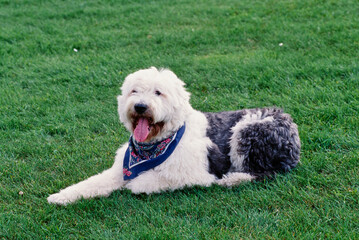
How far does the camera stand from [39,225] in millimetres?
3830

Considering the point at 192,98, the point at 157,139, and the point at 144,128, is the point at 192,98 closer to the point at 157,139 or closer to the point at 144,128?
the point at 157,139

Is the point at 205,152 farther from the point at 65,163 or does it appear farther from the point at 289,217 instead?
the point at 65,163

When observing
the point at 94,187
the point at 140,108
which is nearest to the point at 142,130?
the point at 140,108

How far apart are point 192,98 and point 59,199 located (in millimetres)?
3098

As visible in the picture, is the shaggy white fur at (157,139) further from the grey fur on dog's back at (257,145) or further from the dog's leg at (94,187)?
the grey fur on dog's back at (257,145)

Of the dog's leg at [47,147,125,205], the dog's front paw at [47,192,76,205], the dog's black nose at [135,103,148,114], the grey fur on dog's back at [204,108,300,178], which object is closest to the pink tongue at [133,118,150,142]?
the dog's black nose at [135,103,148,114]

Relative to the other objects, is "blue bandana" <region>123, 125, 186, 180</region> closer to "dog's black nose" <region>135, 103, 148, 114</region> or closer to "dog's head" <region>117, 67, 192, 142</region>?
"dog's head" <region>117, 67, 192, 142</region>

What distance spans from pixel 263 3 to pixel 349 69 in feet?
14.2

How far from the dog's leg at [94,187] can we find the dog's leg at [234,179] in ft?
3.63

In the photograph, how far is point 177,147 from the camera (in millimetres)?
4441

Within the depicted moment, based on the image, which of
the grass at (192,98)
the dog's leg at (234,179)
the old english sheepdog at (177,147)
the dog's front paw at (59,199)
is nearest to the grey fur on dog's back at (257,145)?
the old english sheepdog at (177,147)

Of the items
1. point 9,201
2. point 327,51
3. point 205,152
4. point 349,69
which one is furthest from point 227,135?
point 327,51

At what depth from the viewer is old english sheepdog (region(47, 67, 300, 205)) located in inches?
165

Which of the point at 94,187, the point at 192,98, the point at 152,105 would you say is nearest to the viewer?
the point at 152,105
